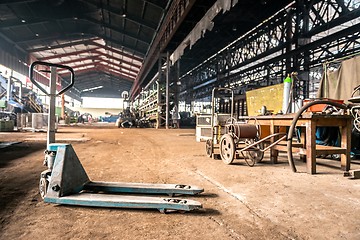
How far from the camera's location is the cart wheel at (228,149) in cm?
355

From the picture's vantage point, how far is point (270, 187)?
2.41 metres

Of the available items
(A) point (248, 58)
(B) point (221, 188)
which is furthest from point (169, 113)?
(B) point (221, 188)

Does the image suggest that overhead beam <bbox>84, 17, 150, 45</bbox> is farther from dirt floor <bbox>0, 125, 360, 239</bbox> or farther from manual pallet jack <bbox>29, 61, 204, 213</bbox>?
manual pallet jack <bbox>29, 61, 204, 213</bbox>

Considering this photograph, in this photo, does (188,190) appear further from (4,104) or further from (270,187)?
(4,104)

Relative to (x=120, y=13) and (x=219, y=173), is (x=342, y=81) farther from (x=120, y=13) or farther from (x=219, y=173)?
(x=120, y=13)

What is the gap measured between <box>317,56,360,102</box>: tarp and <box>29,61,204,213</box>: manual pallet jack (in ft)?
16.2

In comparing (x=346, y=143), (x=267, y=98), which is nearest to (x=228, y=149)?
(x=346, y=143)

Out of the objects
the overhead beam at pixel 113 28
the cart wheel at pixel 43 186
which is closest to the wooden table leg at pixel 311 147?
the cart wheel at pixel 43 186

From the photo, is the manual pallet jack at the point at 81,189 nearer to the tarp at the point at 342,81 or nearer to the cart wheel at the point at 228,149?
the cart wheel at the point at 228,149

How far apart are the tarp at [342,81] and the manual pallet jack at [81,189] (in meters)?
4.93

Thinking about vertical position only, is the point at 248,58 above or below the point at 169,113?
above

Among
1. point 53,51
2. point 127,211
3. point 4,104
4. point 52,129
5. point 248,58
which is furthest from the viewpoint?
point 53,51

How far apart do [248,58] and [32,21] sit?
540 inches

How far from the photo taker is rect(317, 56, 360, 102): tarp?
16.6ft
